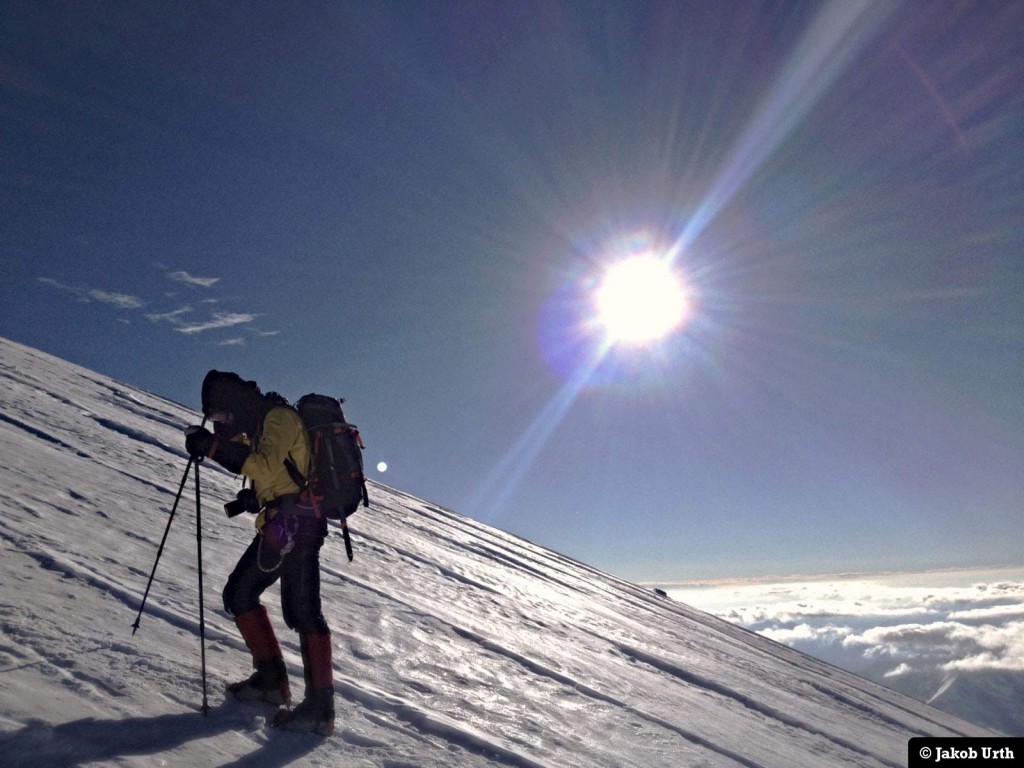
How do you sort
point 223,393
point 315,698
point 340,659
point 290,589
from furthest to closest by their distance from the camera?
point 340,659 → point 223,393 → point 290,589 → point 315,698

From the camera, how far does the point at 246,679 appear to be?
3854 millimetres

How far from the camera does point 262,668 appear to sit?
3703 mm

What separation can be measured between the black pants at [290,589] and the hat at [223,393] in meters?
0.96

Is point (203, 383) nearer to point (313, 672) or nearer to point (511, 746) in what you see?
point (313, 672)

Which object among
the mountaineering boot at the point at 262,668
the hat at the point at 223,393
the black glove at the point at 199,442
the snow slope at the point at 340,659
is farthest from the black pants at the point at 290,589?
the hat at the point at 223,393

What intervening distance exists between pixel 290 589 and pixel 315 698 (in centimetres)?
71

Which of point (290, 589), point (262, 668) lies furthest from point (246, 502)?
point (262, 668)

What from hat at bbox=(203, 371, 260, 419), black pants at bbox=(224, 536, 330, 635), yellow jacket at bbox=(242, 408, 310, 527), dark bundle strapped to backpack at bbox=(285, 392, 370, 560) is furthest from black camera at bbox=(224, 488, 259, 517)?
hat at bbox=(203, 371, 260, 419)

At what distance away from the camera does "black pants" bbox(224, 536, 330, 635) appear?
3.83 metres

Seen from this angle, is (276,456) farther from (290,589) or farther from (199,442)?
(290,589)

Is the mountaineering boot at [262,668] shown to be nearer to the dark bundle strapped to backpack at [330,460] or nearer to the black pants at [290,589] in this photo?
the black pants at [290,589]

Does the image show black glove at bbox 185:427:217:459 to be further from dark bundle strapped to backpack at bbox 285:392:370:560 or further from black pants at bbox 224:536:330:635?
black pants at bbox 224:536:330:635

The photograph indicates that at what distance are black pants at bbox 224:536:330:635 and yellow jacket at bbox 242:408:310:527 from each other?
0.31 metres

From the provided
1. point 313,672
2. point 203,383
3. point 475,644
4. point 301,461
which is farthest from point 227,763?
point 475,644
